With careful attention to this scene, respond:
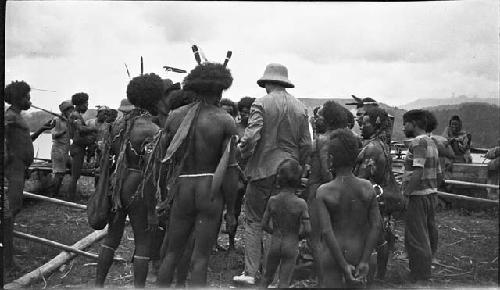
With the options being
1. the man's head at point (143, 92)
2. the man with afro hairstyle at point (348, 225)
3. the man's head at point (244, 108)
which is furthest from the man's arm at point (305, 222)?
the man's head at point (244, 108)

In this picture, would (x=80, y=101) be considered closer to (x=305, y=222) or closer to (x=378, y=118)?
(x=378, y=118)

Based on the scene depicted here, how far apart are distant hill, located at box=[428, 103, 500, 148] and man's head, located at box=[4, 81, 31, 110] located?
4.45 metres

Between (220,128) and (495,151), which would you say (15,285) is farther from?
(495,151)

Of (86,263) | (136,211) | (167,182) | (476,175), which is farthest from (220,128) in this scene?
(476,175)

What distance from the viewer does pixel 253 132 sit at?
5.73 m

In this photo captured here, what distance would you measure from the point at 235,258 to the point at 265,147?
1.78 meters

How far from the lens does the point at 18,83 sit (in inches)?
242

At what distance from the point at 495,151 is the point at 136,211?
167 inches

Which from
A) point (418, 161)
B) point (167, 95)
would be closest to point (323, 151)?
point (418, 161)

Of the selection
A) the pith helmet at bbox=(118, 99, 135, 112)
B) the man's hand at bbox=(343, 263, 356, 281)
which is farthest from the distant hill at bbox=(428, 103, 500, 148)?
the pith helmet at bbox=(118, 99, 135, 112)

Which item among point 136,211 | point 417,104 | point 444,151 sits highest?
point 417,104

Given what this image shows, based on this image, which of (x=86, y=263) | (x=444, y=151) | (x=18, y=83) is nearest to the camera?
(x=18, y=83)

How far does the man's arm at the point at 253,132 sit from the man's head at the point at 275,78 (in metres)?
0.34

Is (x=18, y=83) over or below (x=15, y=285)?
over
